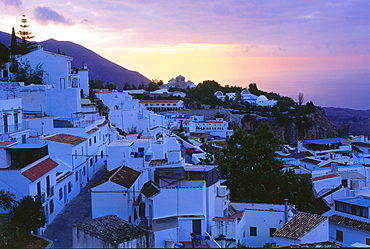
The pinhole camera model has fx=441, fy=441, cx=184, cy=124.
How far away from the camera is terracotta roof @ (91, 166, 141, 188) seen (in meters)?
13.9

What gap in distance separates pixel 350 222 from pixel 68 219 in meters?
9.09

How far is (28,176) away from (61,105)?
12942mm

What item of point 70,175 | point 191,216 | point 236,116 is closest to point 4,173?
point 70,175

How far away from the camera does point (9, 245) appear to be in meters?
11.0

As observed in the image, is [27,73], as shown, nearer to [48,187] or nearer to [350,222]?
[48,187]

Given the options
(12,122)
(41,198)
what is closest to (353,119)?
A: (12,122)

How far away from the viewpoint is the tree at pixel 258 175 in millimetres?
17266

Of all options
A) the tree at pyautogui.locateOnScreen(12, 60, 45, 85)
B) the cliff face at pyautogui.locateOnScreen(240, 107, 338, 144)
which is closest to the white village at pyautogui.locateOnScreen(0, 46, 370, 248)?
the tree at pyautogui.locateOnScreen(12, 60, 45, 85)

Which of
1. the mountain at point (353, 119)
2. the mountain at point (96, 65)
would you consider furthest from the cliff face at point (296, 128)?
the mountain at point (96, 65)

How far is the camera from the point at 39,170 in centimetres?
1385

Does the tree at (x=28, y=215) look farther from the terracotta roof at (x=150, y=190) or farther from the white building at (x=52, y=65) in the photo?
the white building at (x=52, y=65)

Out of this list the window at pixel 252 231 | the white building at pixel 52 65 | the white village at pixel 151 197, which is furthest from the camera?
the white building at pixel 52 65

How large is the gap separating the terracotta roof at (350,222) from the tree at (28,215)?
29.5 feet

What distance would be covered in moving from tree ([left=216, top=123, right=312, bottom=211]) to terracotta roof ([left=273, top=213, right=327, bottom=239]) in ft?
13.6
